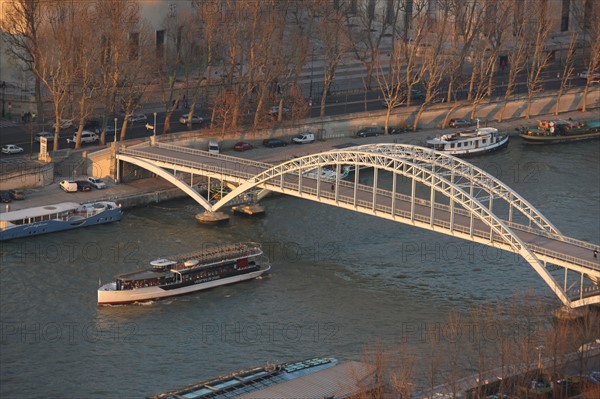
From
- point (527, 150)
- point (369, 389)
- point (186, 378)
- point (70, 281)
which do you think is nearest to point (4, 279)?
point (70, 281)

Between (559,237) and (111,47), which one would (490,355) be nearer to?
(559,237)

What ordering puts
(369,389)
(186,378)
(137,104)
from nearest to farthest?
(369,389) < (186,378) < (137,104)

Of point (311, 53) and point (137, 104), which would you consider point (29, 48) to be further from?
point (311, 53)

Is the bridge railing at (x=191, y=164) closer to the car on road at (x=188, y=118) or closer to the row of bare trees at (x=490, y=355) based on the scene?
the car on road at (x=188, y=118)

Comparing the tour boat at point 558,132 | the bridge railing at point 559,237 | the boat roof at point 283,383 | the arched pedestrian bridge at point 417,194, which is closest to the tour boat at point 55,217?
the arched pedestrian bridge at point 417,194

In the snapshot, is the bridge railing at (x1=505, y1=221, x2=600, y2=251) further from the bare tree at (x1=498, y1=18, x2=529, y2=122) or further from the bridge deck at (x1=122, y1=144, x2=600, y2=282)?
the bare tree at (x1=498, y1=18, x2=529, y2=122)

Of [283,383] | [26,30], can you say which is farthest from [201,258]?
[26,30]
